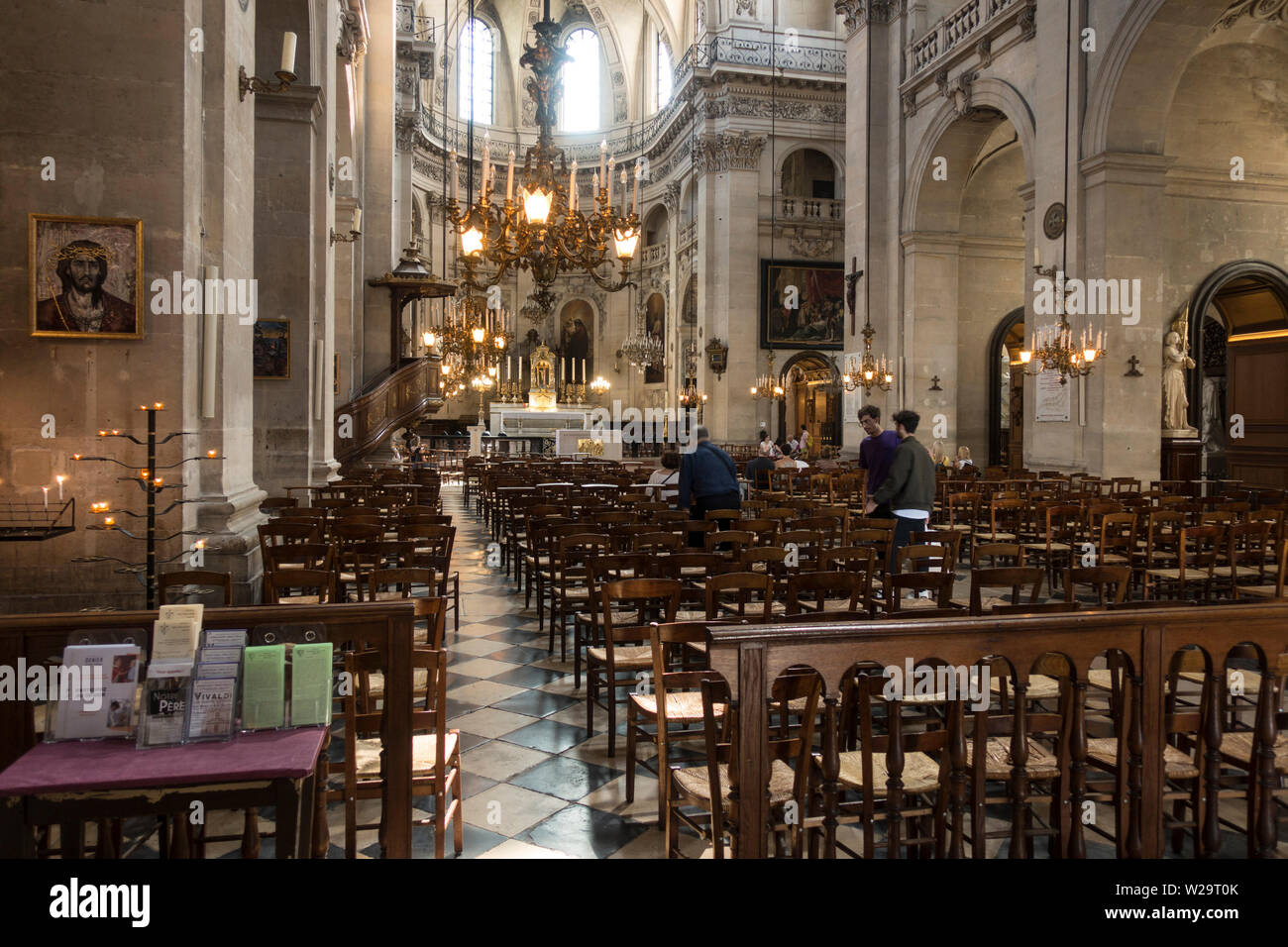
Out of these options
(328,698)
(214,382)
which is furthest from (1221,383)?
(328,698)

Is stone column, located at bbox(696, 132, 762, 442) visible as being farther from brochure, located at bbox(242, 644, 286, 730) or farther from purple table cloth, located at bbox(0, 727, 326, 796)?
purple table cloth, located at bbox(0, 727, 326, 796)

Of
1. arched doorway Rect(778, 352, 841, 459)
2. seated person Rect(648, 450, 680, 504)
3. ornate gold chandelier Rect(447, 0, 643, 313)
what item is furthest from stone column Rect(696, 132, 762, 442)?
seated person Rect(648, 450, 680, 504)

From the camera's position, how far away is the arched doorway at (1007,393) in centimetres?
2061

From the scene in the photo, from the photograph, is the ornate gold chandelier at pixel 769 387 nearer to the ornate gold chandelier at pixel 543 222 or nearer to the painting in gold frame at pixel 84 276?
the ornate gold chandelier at pixel 543 222

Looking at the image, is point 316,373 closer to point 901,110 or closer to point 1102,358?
point 1102,358

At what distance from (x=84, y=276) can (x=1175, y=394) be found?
14735 millimetres

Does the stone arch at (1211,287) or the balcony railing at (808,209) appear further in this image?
the balcony railing at (808,209)

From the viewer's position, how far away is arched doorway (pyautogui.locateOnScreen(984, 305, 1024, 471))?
2061cm

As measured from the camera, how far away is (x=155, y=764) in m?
2.24

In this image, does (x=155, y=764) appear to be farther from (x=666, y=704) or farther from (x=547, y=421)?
(x=547, y=421)

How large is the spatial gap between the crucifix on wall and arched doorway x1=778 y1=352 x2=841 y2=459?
613 cm

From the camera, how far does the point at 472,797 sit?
3783mm

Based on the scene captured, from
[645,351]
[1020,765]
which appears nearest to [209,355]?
[1020,765]

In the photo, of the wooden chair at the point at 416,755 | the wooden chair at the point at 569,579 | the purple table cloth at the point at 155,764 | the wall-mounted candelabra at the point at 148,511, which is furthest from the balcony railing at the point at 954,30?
the purple table cloth at the point at 155,764
